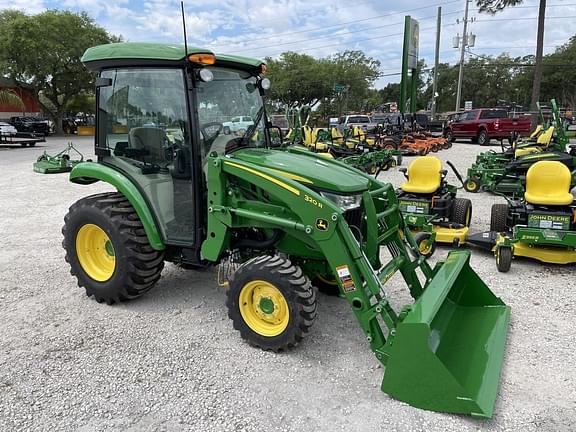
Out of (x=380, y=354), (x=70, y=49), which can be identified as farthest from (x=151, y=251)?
(x=70, y=49)

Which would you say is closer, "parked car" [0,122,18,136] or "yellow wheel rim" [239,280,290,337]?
"yellow wheel rim" [239,280,290,337]

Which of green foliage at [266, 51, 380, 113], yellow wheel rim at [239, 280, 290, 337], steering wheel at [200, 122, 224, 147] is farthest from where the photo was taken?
green foliage at [266, 51, 380, 113]

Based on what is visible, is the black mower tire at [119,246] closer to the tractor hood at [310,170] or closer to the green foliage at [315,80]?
the tractor hood at [310,170]

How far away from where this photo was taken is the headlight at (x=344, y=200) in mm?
3590

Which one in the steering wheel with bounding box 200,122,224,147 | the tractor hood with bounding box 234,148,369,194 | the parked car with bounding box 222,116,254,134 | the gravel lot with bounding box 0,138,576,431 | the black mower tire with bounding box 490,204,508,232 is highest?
the parked car with bounding box 222,116,254,134

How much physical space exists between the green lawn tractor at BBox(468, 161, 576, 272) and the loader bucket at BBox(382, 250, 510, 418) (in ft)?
6.29

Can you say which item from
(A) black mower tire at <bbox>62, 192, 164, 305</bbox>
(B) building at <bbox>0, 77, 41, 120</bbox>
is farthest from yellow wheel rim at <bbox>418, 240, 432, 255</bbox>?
(B) building at <bbox>0, 77, 41, 120</bbox>

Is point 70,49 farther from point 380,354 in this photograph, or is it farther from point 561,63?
point 561,63

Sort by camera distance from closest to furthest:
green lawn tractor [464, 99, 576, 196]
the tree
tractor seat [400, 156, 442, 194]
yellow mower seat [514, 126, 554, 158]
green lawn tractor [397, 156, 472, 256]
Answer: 1. green lawn tractor [397, 156, 472, 256]
2. tractor seat [400, 156, 442, 194]
3. green lawn tractor [464, 99, 576, 196]
4. yellow mower seat [514, 126, 554, 158]
5. the tree

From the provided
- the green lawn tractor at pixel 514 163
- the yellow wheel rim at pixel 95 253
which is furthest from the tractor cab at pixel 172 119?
the green lawn tractor at pixel 514 163

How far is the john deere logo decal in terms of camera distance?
3.31 metres

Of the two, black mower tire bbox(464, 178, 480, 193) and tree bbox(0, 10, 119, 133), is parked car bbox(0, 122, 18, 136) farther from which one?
black mower tire bbox(464, 178, 480, 193)

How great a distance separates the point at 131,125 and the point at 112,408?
8.02 ft

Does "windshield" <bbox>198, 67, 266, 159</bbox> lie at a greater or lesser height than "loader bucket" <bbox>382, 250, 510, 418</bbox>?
greater
